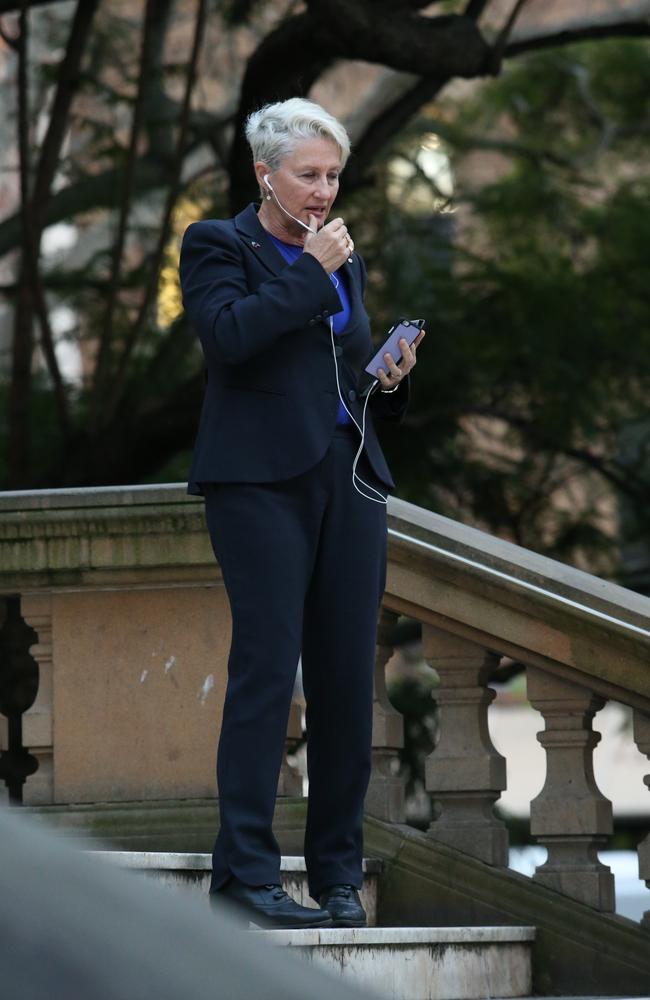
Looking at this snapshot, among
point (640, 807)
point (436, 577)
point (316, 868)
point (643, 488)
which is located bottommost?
point (316, 868)

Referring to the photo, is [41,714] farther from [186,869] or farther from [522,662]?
[522,662]

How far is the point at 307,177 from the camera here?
3.45 m

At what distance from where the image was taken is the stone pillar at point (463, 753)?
4359 mm

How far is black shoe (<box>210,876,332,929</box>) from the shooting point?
131 inches

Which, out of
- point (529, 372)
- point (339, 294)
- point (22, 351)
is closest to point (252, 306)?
point (339, 294)

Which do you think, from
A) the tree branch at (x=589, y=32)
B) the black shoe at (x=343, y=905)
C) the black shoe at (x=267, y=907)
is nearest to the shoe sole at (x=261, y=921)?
the black shoe at (x=267, y=907)

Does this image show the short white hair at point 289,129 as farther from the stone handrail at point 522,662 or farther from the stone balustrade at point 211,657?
the stone handrail at point 522,662

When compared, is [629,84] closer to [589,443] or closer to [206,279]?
[589,443]

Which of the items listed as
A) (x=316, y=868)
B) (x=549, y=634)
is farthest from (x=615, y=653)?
(x=316, y=868)

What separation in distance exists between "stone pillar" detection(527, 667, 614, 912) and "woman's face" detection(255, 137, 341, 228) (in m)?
1.38

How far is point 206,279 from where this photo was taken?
11.4ft

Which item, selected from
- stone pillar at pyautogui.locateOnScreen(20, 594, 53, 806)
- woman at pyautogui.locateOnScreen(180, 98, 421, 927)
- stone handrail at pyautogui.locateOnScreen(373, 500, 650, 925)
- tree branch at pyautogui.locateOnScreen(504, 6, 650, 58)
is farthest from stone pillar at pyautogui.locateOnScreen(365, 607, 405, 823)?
tree branch at pyautogui.locateOnScreen(504, 6, 650, 58)

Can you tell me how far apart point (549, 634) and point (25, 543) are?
4.24 feet

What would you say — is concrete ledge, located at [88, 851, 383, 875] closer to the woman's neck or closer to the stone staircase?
the stone staircase
